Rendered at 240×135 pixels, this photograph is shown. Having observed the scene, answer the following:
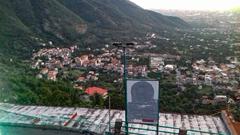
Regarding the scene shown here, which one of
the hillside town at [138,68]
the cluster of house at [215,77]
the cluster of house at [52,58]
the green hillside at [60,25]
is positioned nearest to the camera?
the cluster of house at [215,77]

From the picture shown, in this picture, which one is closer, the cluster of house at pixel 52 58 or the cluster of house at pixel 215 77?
the cluster of house at pixel 215 77

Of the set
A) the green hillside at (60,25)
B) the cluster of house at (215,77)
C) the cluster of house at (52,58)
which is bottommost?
the cluster of house at (215,77)

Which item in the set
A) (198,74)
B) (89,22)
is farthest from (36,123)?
(89,22)

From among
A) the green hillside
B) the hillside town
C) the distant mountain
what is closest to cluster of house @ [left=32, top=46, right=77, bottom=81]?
the hillside town

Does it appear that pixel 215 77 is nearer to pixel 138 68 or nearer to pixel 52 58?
pixel 138 68

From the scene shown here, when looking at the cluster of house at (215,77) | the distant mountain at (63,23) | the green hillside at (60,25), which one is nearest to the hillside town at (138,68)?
the cluster of house at (215,77)

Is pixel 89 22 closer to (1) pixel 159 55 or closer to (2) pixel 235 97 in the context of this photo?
(1) pixel 159 55

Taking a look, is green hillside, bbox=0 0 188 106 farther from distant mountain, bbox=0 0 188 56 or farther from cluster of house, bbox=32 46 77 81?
cluster of house, bbox=32 46 77 81

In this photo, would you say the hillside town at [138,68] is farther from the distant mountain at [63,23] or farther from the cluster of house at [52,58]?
the distant mountain at [63,23]

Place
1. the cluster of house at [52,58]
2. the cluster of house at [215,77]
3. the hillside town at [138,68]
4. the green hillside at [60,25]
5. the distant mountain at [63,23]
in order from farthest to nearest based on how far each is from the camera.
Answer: the distant mountain at [63,23]
the green hillside at [60,25]
the cluster of house at [52,58]
the hillside town at [138,68]
the cluster of house at [215,77]
